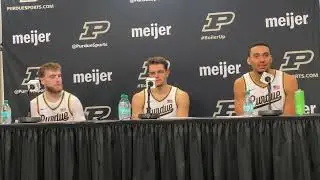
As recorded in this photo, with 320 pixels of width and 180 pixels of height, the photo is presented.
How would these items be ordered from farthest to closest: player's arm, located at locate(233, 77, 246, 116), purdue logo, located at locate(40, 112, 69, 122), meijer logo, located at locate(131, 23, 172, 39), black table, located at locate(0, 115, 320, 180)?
meijer logo, located at locate(131, 23, 172, 39), purdue logo, located at locate(40, 112, 69, 122), player's arm, located at locate(233, 77, 246, 116), black table, located at locate(0, 115, 320, 180)

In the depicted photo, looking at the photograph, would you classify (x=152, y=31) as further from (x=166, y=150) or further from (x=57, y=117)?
(x=166, y=150)

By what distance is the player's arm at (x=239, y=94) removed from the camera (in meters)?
4.70

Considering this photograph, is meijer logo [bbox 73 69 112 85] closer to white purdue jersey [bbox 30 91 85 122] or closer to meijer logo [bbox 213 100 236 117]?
white purdue jersey [bbox 30 91 85 122]

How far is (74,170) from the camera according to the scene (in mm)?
3082

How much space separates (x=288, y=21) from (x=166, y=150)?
267cm

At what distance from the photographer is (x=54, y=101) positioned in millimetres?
4910

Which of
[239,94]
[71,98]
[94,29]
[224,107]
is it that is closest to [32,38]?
[94,29]

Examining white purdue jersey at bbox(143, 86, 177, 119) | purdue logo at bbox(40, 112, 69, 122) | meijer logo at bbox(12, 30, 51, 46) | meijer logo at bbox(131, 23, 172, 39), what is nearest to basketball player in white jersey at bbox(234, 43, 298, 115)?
white purdue jersey at bbox(143, 86, 177, 119)

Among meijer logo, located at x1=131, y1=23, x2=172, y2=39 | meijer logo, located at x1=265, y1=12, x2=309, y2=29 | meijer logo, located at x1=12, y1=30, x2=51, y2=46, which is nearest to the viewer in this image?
meijer logo, located at x1=265, y1=12, x2=309, y2=29

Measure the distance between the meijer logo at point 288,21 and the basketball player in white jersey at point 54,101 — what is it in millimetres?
2172

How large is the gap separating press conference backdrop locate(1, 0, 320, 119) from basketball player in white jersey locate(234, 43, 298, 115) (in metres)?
0.21

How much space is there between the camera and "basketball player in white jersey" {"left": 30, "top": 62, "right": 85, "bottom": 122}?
4.84 meters

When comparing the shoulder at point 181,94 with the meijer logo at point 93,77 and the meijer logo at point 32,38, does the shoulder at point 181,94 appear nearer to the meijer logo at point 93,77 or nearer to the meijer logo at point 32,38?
the meijer logo at point 93,77

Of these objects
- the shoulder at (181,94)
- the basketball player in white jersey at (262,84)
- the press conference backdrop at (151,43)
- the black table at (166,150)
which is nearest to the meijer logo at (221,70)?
the press conference backdrop at (151,43)
